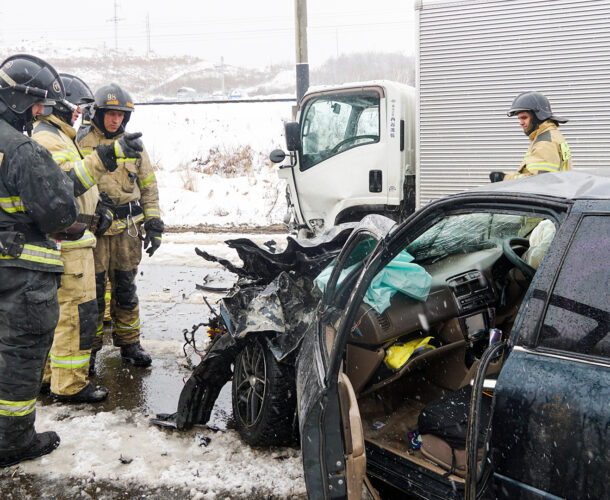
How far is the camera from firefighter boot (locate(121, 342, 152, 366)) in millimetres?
4750

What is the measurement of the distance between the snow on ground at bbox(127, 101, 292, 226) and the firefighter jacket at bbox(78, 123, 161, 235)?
352cm

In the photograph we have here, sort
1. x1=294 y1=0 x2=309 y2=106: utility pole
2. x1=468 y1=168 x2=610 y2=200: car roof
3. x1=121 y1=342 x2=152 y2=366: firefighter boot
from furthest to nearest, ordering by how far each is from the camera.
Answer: x1=294 y1=0 x2=309 y2=106: utility pole, x1=121 y1=342 x2=152 y2=366: firefighter boot, x1=468 y1=168 x2=610 y2=200: car roof

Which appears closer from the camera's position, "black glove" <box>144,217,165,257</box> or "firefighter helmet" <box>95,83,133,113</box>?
"firefighter helmet" <box>95,83,133,113</box>

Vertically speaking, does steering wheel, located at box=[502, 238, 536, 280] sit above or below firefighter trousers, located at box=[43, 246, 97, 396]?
above

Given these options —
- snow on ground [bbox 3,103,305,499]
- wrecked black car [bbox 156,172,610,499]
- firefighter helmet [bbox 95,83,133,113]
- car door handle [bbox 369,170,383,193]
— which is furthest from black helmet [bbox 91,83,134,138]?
car door handle [bbox 369,170,383,193]

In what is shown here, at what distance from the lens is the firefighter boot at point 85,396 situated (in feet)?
13.3

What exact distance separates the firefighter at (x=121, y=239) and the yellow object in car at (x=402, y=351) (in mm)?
2533

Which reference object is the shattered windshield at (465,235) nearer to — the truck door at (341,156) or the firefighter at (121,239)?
the firefighter at (121,239)

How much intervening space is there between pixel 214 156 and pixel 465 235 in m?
15.8

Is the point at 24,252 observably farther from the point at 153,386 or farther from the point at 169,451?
the point at 153,386

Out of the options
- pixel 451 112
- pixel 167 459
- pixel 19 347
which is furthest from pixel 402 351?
pixel 451 112

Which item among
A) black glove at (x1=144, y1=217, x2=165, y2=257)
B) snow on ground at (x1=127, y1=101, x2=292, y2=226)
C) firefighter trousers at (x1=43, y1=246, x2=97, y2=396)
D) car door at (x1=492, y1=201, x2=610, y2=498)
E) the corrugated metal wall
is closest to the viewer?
car door at (x1=492, y1=201, x2=610, y2=498)

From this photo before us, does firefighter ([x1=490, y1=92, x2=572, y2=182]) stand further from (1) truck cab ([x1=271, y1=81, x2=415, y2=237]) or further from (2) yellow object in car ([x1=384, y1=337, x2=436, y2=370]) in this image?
(2) yellow object in car ([x1=384, y1=337, x2=436, y2=370])

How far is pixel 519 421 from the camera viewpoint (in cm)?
169
